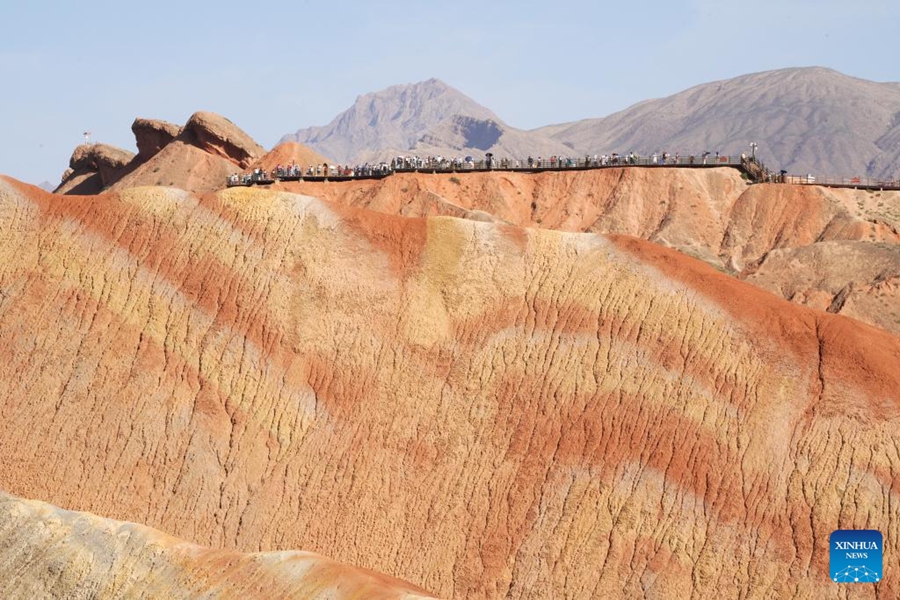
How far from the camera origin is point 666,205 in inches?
3925

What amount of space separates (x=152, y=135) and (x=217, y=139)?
10275mm

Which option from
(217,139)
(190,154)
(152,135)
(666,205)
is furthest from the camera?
(152,135)

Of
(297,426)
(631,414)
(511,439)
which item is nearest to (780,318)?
(631,414)

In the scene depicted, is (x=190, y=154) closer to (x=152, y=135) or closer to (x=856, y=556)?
(x=152, y=135)

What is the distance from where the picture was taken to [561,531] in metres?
46.8

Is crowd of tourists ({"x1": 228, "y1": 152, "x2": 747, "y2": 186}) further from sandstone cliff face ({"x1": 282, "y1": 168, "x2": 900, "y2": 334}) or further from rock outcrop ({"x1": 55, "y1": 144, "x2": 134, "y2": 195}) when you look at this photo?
rock outcrop ({"x1": 55, "y1": 144, "x2": 134, "y2": 195})

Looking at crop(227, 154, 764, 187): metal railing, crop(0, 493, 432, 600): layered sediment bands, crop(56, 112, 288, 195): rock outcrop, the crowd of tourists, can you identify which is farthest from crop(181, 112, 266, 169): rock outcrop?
crop(0, 493, 432, 600): layered sediment bands

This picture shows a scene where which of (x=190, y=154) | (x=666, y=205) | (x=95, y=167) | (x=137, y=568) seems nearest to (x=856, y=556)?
(x=137, y=568)

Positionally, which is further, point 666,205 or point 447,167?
point 447,167

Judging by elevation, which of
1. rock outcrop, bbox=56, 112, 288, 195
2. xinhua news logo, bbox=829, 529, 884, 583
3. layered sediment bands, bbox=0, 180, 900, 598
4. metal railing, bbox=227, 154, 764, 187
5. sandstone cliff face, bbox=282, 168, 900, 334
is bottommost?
xinhua news logo, bbox=829, 529, 884, 583

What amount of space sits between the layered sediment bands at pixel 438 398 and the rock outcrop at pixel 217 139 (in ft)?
191

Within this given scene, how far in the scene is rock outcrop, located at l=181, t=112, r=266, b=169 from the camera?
11612cm

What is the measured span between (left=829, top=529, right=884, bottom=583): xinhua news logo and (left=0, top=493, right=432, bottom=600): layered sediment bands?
1532 cm

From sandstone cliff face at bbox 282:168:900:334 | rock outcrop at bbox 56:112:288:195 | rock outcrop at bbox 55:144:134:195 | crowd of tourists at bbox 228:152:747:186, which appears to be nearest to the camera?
sandstone cliff face at bbox 282:168:900:334
